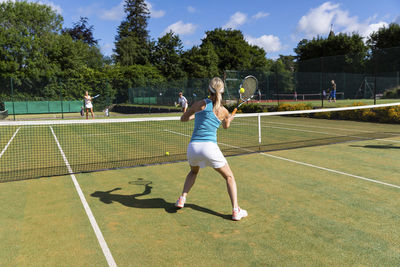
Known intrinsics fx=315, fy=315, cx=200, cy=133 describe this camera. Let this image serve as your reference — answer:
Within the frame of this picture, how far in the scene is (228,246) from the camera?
339 cm

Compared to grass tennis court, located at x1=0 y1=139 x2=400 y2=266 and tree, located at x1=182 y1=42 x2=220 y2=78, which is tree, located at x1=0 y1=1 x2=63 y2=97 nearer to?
tree, located at x1=182 y1=42 x2=220 y2=78

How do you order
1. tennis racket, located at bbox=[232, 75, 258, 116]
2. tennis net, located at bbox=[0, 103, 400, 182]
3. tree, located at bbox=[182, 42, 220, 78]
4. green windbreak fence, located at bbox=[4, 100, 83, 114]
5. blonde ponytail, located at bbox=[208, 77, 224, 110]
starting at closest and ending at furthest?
blonde ponytail, located at bbox=[208, 77, 224, 110] < tennis racket, located at bbox=[232, 75, 258, 116] < tennis net, located at bbox=[0, 103, 400, 182] < green windbreak fence, located at bbox=[4, 100, 83, 114] < tree, located at bbox=[182, 42, 220, 78]

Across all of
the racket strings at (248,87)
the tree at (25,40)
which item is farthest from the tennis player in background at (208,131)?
the tree at (25,40)

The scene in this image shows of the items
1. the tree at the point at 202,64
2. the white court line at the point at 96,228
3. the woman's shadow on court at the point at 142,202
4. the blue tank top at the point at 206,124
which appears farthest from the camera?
the tree at the point at 202,64

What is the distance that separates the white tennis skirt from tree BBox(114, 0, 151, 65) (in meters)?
60.5

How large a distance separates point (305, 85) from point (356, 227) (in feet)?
81.5

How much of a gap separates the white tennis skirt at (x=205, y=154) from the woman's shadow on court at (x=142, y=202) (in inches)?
32.7

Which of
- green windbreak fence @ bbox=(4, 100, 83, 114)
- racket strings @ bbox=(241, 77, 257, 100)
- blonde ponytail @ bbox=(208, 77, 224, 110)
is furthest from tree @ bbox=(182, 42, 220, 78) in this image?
blonde ponytail @ bbox=(208, 77, 224, 110)

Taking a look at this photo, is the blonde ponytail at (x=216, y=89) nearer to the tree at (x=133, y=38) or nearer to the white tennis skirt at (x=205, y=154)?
the white tennis skirt at (x=205, y=154)

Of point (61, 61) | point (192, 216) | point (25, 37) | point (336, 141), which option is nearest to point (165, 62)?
point (61, 61)

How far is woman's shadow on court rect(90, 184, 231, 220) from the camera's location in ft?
14.7

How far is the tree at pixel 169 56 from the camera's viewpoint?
190ft

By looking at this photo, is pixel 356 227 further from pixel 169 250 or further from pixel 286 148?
pixel 286 148

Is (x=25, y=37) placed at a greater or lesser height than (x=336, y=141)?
greater
